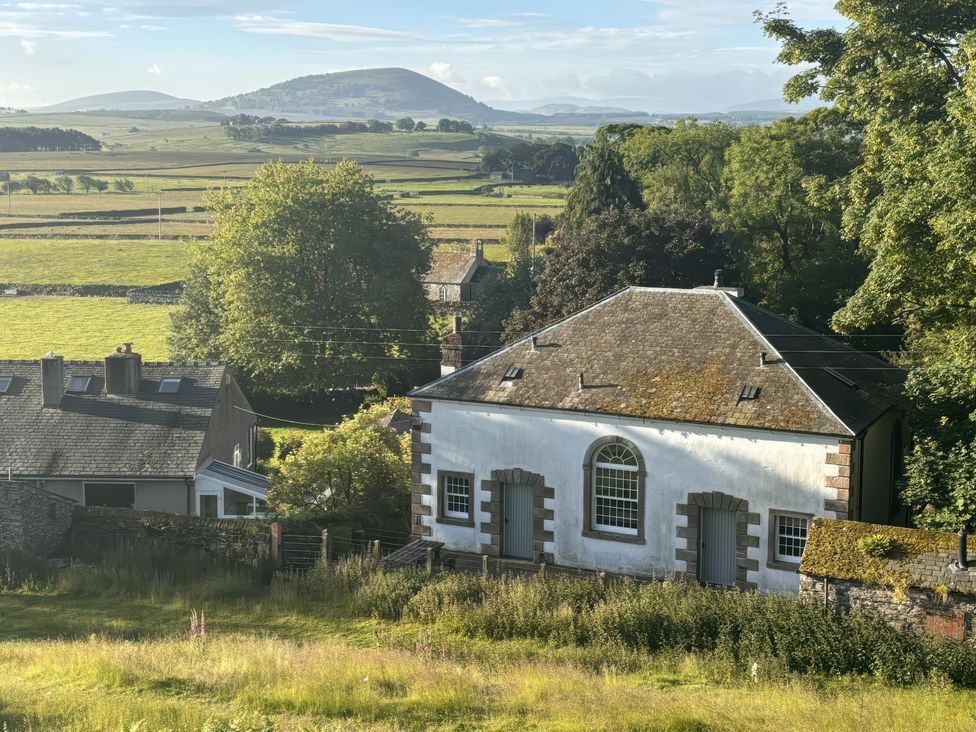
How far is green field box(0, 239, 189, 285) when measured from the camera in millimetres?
99000

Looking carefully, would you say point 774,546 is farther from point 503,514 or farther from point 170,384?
point 170,384

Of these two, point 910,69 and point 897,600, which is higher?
point 910,69

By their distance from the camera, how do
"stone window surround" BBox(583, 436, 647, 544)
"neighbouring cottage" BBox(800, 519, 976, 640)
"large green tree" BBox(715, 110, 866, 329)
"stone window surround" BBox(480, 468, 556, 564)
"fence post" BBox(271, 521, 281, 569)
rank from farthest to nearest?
1. "large green tree" BBox(715, 110, 866, 329)
2. "stone window surround" BBox(480, 468, 556, 564)
3. "fence post" BBox(271, 521, 281, 569)
4. "stone window surround" BBox(583, 436, 647, 544)
5. "neighbouring cottage" BBox(800, 519, 976, 640)

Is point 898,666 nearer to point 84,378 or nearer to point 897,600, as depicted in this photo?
point 897,600

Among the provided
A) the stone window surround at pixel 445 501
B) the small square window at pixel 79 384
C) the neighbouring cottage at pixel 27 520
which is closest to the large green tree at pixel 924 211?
the stone window surround at pixel 445 501

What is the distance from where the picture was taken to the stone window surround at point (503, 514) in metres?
28.7

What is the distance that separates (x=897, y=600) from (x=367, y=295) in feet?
149

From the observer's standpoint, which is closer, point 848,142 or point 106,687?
point 106,687

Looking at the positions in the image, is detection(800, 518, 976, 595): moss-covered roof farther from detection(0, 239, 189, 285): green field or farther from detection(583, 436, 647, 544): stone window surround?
detection(0, 239, 189, 285): green field

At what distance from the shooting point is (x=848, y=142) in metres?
52.5

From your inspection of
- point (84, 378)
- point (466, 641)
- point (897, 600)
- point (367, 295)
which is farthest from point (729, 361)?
point (367, 295)

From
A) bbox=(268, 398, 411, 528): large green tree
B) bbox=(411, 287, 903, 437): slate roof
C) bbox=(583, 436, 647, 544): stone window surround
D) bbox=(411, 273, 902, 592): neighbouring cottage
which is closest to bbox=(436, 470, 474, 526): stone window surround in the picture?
bbox=(411, 273, 902, 592): neighbouring cottage

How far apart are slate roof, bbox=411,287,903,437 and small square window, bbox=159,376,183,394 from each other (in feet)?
44.7

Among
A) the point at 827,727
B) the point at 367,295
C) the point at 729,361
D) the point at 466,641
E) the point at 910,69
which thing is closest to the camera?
the point at 827,727
